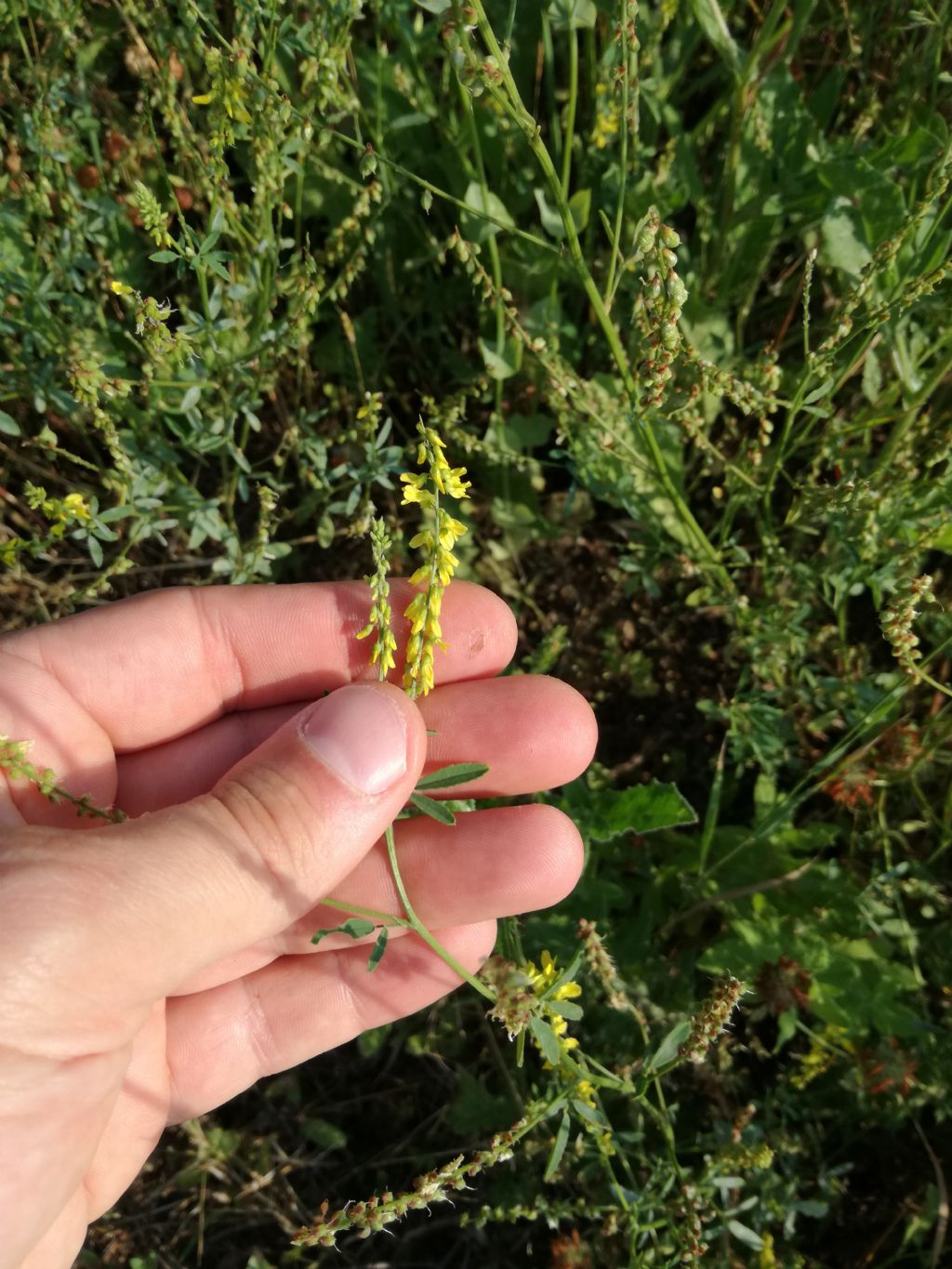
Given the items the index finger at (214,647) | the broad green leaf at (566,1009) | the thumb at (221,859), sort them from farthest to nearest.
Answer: the index finger at (214,647), the broad green leaf at (566,1009), the thumb at (221,859)

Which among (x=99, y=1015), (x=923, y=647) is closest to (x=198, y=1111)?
(x=99, y=1015)

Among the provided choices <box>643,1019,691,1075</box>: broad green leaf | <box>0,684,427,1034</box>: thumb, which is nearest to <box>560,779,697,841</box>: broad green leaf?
<box>643,1019,691,1075</box>: broad green leaf

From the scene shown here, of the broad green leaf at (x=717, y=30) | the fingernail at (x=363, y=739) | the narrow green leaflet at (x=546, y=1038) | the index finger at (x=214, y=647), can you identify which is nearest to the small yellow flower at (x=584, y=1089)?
the narrow green leaflet at (x=546, y=1038)

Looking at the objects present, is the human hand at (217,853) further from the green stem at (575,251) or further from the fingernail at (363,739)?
the green stem at (575,251)

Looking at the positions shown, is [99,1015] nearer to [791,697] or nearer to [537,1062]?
[537,1062]

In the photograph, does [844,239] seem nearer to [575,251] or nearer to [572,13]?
[572,13]

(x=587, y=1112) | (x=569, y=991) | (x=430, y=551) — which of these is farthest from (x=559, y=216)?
(x=587, y=1112)
